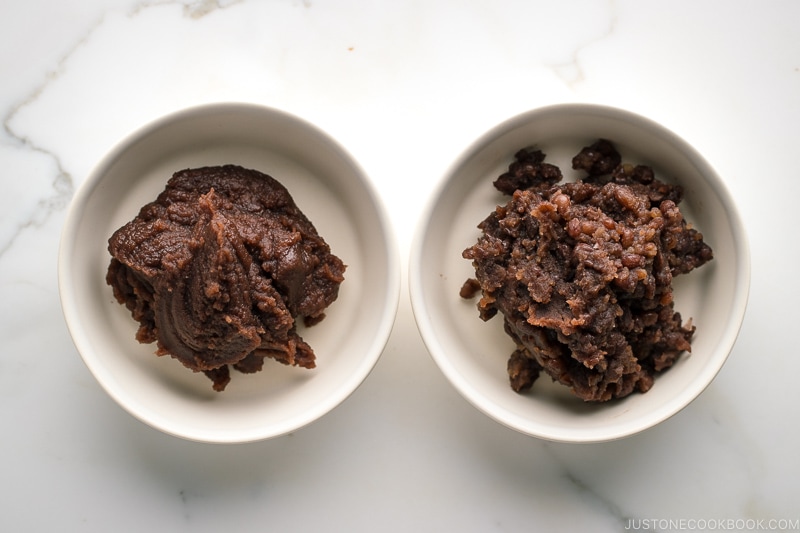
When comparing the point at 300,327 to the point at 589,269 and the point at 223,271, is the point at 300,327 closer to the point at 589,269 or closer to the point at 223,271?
the point at 223,271

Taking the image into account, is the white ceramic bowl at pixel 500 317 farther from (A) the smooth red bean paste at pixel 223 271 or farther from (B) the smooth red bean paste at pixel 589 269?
(A) the smooth red bean paste at pixel 223 271

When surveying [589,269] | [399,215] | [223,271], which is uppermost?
[589,269]

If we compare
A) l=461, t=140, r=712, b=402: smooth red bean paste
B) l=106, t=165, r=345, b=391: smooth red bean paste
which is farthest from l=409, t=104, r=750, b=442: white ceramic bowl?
l=106, t=165, r=345, b=391: smooth red bean paste

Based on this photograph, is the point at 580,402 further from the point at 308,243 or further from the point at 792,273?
→ the point at 308,243

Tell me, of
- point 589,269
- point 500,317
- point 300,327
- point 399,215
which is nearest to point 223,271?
point 300,327

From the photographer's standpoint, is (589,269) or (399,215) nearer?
(589,269)

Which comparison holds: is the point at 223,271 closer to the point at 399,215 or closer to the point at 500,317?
the point at 399,215

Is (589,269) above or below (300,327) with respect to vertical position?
above
